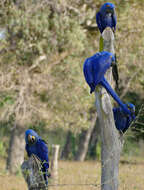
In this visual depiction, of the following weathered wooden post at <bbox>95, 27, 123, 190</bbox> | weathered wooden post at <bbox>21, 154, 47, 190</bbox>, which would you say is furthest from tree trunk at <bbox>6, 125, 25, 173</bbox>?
weathered wooden post at <bbox>95, 27, 123, 190</bbox>

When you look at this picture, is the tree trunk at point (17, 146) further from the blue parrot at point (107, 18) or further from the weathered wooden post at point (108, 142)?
the weathered wooden post at point (108, 142)

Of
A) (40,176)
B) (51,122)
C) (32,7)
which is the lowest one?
(51,122)

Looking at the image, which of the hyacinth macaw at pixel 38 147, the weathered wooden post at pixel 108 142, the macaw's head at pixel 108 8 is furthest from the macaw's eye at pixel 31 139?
the macaw's head at pixel 108 8

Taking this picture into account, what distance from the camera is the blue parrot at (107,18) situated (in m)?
4.75

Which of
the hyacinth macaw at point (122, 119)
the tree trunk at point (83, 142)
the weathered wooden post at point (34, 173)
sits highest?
the hyacinth macaw at point (122, 119)

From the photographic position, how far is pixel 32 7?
12047 millimetres

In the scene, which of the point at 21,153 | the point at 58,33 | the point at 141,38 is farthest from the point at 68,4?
the point at 21,153

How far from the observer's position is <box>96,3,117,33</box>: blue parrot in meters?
4.75

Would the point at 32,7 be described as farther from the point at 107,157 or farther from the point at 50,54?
the point at 107,157

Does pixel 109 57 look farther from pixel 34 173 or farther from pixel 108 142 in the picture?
pixel 34 173

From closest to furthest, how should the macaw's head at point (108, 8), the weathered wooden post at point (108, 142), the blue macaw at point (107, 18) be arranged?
1. the weathered wooden post at point (108, 142)
2. the blue macaw at point (107, 18)
3. the macaw's head at point (108, 8)

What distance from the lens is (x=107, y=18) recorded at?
479 centimetres

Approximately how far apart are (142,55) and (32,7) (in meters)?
5.13

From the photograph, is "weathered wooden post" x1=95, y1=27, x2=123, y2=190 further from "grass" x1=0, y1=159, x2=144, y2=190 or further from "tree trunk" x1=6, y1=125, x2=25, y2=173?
"tree trunk" x1=6, y1=125, x2=25, y2=173
